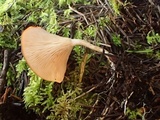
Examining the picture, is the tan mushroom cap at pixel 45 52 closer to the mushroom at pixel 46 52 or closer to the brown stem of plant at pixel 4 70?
the mushroom at pixel 46 52

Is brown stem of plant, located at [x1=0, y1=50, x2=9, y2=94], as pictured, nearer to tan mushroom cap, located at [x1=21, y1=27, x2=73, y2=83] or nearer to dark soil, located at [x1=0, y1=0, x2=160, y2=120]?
dark soil, located at [x1=0, y1=0, x2=160, y2=120]

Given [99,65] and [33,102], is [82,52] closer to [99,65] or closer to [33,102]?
[99,65]

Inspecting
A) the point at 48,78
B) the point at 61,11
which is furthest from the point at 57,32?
the point at 48,78

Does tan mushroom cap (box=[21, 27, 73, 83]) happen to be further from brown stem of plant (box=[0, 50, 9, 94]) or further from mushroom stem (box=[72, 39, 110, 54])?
brown stem of plant (box=[0, 50, 9, 94])

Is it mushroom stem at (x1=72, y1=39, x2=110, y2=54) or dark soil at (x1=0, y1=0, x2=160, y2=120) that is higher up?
mushroom stem at (x1=72, y1=39, x2=110, y2=54)

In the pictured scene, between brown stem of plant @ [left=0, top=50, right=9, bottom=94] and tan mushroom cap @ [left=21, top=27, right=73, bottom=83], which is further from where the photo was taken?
brown stem of plant @ [left=0, top=50, right=9, bottom=94]

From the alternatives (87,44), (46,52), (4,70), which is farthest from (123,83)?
(4,70)

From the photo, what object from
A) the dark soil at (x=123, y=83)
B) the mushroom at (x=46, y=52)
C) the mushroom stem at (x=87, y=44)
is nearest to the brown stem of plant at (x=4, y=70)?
the dark soil at (x=123, y=83)

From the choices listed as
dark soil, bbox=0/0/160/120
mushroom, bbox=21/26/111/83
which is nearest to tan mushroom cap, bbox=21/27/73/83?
mushroom, bbox=21/26/111/83
